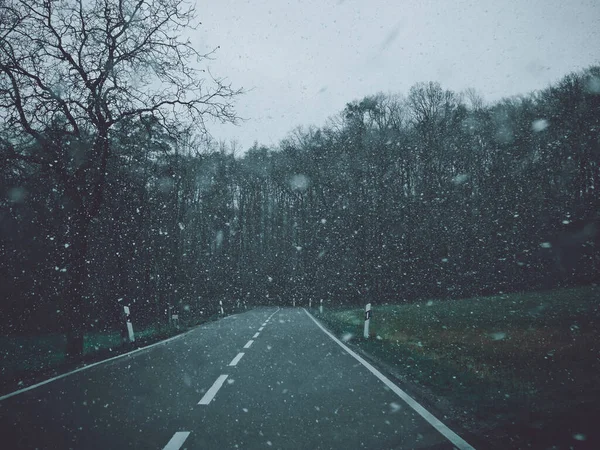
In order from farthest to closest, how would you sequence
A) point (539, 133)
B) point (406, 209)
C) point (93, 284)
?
point (406, 209), point (539, 133), point (93, 284)

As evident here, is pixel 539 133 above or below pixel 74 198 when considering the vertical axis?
above

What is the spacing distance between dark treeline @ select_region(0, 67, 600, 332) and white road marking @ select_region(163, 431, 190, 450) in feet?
31.5

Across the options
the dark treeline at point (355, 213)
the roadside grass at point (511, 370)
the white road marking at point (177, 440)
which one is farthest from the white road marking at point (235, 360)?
the dark treeline at point (355, 213)

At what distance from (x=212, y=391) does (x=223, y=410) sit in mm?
1059

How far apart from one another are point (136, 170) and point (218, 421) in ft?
50.1

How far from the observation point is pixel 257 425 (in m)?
4.48

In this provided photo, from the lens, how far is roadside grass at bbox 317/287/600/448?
4.12 metres

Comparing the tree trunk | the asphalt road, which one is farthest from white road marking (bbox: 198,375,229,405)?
the tree trunk

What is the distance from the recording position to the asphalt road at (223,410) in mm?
3979

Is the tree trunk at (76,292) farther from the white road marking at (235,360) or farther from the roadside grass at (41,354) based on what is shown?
the white road marking at (235,360)

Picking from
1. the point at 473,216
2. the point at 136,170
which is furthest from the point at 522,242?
the point at 136,170

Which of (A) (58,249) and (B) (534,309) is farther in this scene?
A: (A) (58,249)

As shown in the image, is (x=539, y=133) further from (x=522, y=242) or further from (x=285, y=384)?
(x=285, y=384)

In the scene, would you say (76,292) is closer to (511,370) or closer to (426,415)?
(426,415)
